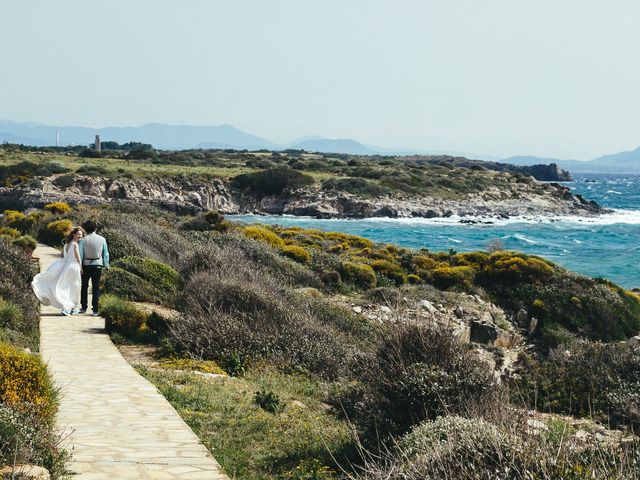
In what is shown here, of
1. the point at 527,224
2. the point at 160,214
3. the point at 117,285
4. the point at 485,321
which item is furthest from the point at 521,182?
the point at 117,285

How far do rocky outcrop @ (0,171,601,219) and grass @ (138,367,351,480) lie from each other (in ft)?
171

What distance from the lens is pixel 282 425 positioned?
28.7 ft

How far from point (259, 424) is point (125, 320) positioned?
632 cm

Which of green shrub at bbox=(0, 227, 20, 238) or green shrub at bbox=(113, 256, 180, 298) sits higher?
green shrub at bbox=(113, 256, 180, 298)

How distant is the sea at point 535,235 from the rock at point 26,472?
123 ft

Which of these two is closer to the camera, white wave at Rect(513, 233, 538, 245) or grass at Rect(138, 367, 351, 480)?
Result: grass at Rect(138, 367, 351, 480)

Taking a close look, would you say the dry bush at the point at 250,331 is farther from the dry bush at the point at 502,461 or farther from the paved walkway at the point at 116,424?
the dry bush at the point at 502,461

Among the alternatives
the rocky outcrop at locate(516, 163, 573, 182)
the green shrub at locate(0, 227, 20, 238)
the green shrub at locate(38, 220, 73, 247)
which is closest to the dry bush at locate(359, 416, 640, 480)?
the green shrub at locate(38, 220, 73, 247)

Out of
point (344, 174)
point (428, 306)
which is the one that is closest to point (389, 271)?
point (428, 306)

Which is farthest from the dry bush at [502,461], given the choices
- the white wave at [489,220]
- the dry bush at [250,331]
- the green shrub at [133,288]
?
the white wave at [489,220]

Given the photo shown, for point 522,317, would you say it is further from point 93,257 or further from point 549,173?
point 549,173

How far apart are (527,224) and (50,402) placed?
66.9 metres

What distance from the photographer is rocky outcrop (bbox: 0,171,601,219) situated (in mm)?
65875

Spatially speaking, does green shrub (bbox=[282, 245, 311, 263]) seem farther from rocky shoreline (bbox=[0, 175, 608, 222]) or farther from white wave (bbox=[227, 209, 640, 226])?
white wave (bbox=[227, 209, 640, 226])
